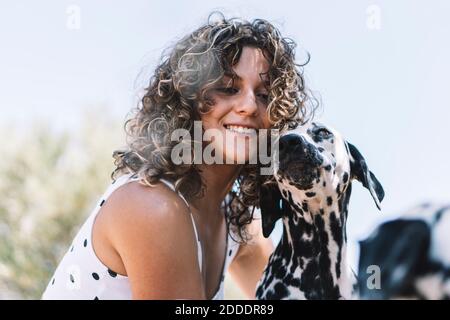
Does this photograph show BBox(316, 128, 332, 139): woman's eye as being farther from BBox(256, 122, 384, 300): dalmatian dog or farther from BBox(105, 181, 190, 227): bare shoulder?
BBox(105, 181, 190, 227): bare shoulder

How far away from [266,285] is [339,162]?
0.54 m

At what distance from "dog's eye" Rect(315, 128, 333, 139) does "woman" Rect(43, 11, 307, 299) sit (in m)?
0.32

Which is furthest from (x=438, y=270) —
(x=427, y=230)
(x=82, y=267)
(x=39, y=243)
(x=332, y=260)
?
(x=39, y=243)

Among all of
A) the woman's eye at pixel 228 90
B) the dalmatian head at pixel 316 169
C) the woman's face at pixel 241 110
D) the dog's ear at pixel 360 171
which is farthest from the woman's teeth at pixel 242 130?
the dog's ear at pixel 360 171

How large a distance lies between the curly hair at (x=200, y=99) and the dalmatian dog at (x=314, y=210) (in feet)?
0.75

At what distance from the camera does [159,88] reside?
308 centimetres

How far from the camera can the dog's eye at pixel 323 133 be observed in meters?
2.53

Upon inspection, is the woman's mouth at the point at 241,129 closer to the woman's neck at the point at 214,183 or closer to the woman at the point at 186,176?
the woman at the point at 186,176

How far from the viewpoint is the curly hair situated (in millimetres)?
2855

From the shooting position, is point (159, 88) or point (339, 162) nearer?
point (339, 162)

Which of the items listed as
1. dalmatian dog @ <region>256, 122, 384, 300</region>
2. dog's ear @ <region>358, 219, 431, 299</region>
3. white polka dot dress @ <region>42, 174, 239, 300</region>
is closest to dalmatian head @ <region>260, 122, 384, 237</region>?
dalmatian dog @ <region>256, 122, 384, 300</region>

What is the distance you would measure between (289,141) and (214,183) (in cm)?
63

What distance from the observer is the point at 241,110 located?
280 centimetres
